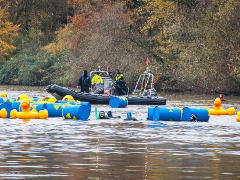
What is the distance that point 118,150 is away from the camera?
14648 millimetres

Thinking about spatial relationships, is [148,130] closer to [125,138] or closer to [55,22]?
[125,138]

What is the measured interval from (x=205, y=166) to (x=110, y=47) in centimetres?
4267

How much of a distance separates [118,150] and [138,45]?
40.7 meters

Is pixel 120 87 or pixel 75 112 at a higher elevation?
pixel 120 87

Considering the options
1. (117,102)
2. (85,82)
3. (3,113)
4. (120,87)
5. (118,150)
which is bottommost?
(118,150)

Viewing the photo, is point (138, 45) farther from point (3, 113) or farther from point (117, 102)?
point (3, 113)

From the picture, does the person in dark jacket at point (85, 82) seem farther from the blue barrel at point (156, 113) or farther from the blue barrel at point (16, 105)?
the blue barrel at point (156, 113)

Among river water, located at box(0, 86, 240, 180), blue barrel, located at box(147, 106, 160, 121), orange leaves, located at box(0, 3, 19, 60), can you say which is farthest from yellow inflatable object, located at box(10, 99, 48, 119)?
orange leaves, located at box(0, 3, 19, 60)

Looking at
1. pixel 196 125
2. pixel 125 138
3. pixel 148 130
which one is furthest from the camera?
pixel 196 125

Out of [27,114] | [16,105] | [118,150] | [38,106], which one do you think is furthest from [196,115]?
[118,150]

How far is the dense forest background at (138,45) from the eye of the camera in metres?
46.5

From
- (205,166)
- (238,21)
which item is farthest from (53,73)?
(205,166)

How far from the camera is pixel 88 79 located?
117ft

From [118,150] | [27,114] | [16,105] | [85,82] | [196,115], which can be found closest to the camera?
[118,150]
